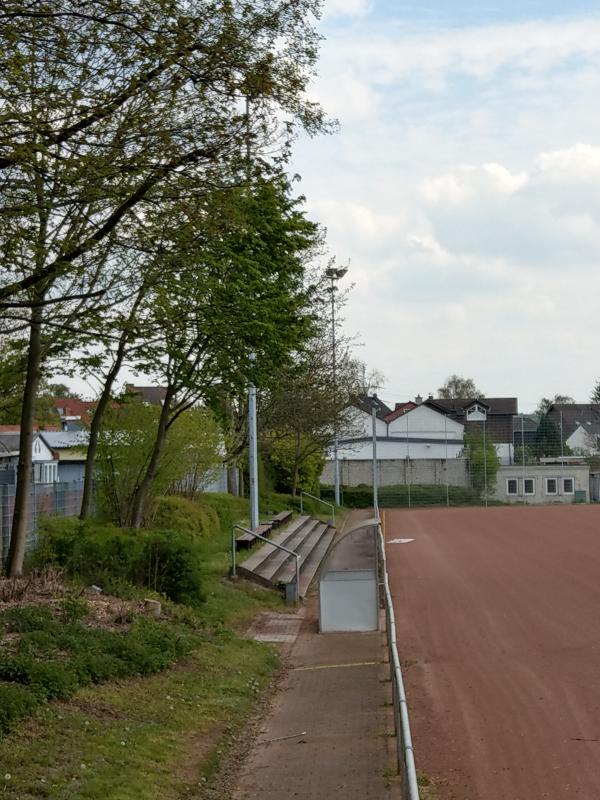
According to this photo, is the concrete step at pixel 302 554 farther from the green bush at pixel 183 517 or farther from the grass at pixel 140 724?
the grass at pixel 140 724

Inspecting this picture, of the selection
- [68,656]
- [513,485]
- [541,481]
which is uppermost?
[541,481]

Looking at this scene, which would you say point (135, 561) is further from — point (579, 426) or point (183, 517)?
point (579, 426)

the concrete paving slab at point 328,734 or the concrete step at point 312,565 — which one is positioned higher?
the concrete step at point 312,565

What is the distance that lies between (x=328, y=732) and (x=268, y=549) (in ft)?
58.1

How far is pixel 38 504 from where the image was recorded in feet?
77.3

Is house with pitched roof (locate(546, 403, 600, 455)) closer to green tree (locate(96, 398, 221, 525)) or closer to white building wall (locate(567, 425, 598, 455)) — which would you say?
white building wall (locate(567, 425, 598, 455))

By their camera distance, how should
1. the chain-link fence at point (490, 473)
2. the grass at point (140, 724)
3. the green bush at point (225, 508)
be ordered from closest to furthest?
the grass at point (140, 724) → the green bush at point (225, 508) → the chain-link fence at point (490, 473)

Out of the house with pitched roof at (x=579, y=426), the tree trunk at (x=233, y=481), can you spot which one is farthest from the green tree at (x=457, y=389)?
Answer: the tree trunk at (x=233, y=481)

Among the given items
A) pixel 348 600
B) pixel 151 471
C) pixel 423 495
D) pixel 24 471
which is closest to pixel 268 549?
pixel 151 471

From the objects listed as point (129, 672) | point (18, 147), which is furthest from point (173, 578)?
point (18, 147)

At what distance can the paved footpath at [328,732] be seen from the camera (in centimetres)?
983

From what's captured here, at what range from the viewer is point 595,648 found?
16391 mm

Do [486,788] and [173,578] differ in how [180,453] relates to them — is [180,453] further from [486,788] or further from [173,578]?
[486,788]

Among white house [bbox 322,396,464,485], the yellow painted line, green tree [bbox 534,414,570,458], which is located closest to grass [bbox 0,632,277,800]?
the yellow painted line
